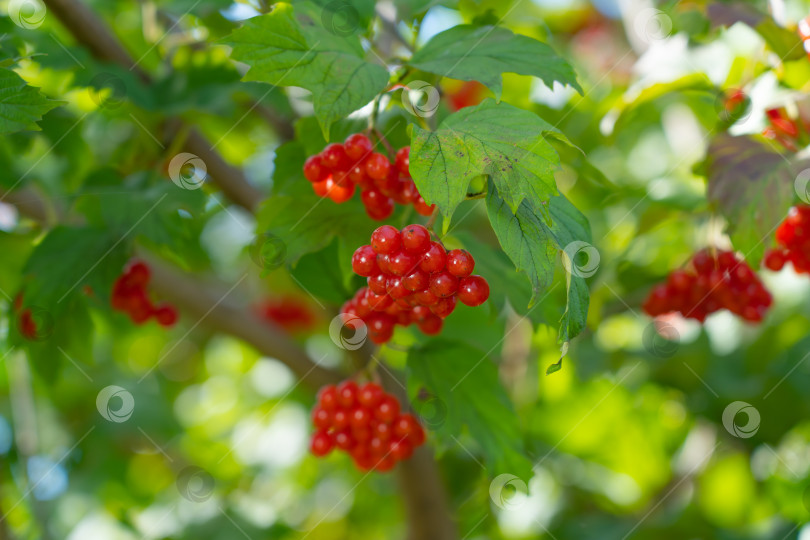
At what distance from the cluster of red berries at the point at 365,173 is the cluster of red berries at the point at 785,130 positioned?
85 cm

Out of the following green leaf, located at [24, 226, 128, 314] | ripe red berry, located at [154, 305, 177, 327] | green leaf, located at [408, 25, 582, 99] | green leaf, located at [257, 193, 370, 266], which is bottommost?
ripe red berry, located at [154, 305, 177, 327]

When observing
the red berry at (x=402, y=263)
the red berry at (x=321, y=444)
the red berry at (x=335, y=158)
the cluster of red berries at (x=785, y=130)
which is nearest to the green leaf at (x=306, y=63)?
the red berry at (x=335, y=158)

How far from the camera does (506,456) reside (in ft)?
4.48

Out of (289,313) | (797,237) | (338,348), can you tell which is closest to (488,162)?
(797,237)

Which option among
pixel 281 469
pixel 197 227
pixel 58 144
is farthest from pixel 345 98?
pixel 281 469

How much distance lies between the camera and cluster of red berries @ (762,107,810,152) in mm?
1500

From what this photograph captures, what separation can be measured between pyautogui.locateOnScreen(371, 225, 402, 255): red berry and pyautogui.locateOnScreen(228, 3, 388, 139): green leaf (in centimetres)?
17

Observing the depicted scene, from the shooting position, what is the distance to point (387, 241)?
100 cm

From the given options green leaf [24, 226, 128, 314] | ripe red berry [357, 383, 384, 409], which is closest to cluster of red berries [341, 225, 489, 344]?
ripe red berry [357, 383, 384, 409]

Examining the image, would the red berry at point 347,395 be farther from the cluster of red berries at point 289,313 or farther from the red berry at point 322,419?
the cluster of red berries at point 289,313

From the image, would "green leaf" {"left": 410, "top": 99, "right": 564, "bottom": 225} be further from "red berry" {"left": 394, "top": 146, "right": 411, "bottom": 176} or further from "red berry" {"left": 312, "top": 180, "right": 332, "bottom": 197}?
"red berry" {"left": 312, "top": 180, "right": 332, "bottom": 197}

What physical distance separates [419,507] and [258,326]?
0.66 m

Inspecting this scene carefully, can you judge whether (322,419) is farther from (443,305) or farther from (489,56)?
(489,56)

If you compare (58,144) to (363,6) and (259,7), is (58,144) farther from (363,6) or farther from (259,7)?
(363,6)
